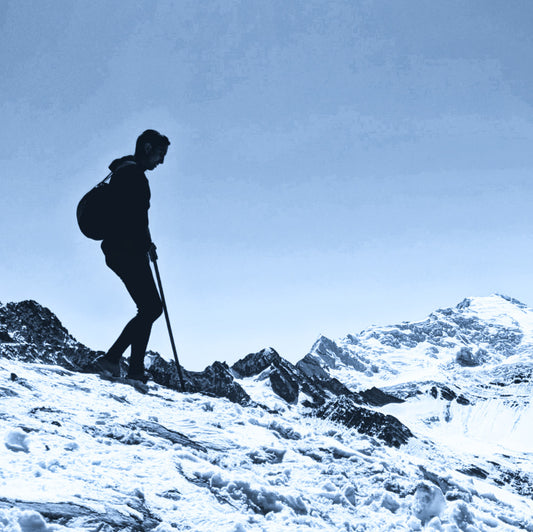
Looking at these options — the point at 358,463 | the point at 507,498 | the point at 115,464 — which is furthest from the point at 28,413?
the point at 507,498

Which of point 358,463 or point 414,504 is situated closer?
point 414,504

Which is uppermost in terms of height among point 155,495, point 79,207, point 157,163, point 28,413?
point 157,163

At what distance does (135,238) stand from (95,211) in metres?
0.88

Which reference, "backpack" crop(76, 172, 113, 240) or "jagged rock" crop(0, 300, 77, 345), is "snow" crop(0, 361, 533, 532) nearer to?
"backpack" crop(76, 172, 113, 240)

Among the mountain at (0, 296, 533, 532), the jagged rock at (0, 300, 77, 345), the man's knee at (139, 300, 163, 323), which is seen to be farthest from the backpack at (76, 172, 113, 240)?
the jagged rock at (0, 300, 77, 345)

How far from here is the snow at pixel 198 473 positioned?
5.29 metres

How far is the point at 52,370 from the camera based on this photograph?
37.9 feet

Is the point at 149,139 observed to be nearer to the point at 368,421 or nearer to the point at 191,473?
the point at 191,473

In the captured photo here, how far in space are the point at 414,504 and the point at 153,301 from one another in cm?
557

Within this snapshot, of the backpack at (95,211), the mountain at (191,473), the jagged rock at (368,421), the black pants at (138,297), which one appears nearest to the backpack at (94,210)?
the backpack at (95,211)

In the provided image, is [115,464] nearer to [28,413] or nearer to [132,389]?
[28,413]

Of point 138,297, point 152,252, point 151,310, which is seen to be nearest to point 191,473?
point 151,310

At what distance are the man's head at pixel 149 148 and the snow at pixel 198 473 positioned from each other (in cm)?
427

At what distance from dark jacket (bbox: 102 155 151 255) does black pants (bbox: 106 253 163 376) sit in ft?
0.56
